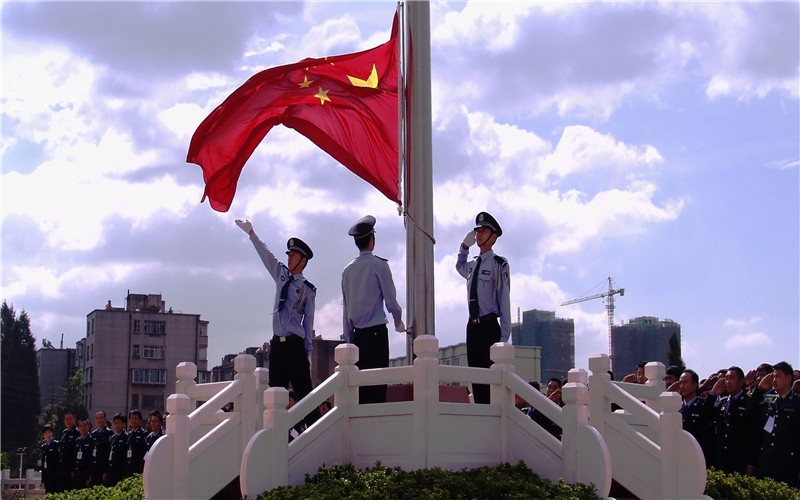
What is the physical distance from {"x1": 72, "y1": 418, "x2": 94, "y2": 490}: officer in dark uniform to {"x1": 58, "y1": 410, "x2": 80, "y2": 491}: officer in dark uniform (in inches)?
6.0

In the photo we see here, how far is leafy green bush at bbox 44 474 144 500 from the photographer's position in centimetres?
1255

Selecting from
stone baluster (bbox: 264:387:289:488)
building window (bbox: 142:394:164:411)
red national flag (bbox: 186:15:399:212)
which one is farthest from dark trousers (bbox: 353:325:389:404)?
building window (bbox: 142:394:164:411)

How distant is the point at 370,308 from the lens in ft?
37.3

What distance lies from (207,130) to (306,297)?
9.21ft

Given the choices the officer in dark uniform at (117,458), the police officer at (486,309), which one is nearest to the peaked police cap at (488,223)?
the police officer at (486,309)

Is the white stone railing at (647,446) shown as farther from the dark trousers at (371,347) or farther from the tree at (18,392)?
the tree at (18,392)

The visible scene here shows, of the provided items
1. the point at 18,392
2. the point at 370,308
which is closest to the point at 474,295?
the point at 370,308

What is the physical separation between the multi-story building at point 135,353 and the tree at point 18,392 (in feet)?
25.6

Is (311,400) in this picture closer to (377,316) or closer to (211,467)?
(211,467)

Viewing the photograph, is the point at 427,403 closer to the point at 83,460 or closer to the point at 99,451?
the point at 99,451

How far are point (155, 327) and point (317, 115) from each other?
65346 mm

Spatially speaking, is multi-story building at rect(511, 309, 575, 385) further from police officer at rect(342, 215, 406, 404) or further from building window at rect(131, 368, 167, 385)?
police officer at rect(342, 215, 406, 404)

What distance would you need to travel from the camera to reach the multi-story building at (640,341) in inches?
3482

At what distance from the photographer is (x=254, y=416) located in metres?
10.2
